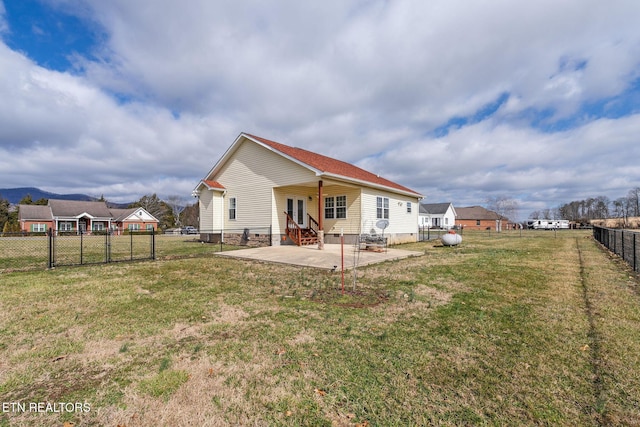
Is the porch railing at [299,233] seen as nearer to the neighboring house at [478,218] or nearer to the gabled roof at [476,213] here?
the neighboring house at [478,218]

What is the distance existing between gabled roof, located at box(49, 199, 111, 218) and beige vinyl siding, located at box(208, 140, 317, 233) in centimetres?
4146

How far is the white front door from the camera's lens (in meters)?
16.8

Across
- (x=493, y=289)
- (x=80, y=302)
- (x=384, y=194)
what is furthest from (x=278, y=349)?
(x=384, y=194)

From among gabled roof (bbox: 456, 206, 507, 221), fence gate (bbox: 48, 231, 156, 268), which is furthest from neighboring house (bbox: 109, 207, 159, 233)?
gabled roof (bbox: 456, 206, 507, 221)

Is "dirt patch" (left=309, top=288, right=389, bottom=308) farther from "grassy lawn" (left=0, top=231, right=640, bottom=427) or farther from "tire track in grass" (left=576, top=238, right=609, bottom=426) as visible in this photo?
"tire track in grass" (left=576, top=238, right=609, bottom=426)

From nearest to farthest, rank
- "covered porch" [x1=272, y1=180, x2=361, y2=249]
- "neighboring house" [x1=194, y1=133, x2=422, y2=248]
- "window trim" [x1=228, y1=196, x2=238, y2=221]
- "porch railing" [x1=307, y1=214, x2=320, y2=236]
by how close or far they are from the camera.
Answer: "neighboring house" [x1=194, y1=133, x2=422, y2=248] < "covered porch" [x1=272, y1=180, x2=361, y2=249] < "porch railing" [x1=307, y1=214, x2=320, y2=236] < "window trim" [x1=228, y1=196, x2=238, y2=221]

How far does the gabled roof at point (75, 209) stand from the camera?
145ft

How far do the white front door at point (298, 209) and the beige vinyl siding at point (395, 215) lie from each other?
361 cm

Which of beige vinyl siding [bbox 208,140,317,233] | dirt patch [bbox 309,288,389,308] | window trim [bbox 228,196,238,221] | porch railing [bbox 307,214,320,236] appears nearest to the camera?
dirt patch [bbox 309,288,389,308]

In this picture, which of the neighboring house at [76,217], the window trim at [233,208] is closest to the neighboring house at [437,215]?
the window trim at [233,208]

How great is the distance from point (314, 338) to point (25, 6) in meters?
13.8

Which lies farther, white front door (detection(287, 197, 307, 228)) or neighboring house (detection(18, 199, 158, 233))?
neighboring house (detection(18, 199, 158, 233))

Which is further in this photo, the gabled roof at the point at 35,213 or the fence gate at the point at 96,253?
the gabled roof at the point at 35,213

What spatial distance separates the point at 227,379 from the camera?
112 inches
